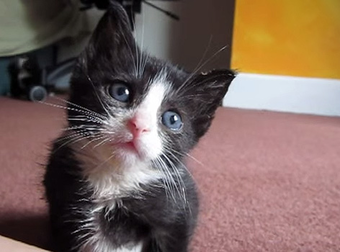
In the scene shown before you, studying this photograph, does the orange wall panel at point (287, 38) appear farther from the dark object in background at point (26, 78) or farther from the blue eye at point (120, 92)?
the blue eye at point (120, 92)

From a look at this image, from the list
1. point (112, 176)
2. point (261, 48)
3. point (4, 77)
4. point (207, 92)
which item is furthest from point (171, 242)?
point (4, 77)

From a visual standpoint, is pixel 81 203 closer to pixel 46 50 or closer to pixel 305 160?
pixel 305 160

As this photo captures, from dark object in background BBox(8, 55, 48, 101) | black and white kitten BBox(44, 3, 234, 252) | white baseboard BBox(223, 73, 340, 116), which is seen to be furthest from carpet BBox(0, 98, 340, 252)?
white baseboard BBox(223, 73, 340, 116)

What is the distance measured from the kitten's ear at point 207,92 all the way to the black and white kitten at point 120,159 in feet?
0.04

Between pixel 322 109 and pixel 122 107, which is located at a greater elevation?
pixel 122 107

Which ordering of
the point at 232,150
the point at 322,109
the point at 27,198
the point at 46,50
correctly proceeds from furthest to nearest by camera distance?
the point at 46,50, the point at 322,109, the point at 232,150, the point at 27,198

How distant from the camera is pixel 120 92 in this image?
0.80 m

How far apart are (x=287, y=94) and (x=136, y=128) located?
2.08 meters

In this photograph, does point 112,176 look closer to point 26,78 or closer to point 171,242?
point 171,242

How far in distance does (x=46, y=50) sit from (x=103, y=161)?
7.33ft

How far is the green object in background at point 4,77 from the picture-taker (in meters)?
2.68

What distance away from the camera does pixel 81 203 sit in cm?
82

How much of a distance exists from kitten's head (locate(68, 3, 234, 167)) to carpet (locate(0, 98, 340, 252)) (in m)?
0.12

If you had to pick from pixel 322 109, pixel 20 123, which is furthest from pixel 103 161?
pixel 322 109
